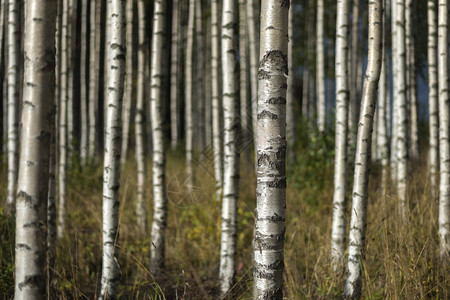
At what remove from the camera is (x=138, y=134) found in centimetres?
591

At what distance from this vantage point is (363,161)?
3.16 meters

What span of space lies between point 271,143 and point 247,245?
3.19 metres

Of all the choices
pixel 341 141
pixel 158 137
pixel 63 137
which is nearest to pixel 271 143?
pixel 341 141

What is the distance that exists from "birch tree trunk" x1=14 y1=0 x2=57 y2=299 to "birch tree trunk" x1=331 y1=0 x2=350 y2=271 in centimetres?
252

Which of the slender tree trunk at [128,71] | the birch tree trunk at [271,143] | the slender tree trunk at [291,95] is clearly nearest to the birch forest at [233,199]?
the birch tree trunk at [271,143]

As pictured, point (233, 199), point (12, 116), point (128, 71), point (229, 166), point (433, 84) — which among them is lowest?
point (233, 199)

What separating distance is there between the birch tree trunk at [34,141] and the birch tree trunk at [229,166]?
2.16 m

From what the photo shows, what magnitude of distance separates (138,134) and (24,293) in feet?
13.3

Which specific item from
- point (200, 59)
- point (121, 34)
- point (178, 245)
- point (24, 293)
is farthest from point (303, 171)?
point (200, 59)

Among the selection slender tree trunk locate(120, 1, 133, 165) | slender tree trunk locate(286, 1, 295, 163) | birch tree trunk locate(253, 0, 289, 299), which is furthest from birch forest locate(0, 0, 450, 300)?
slender tree trunk locate(286, 1, 295, 163)

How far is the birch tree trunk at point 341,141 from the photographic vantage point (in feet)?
12.4

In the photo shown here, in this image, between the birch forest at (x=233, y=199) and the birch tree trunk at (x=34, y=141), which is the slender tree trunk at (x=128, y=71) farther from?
the birch tree trunk at (x=34, y=141)

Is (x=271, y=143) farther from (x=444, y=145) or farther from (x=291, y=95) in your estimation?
(x=291, y=95)

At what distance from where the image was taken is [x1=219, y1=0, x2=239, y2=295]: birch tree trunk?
3.91 meters
